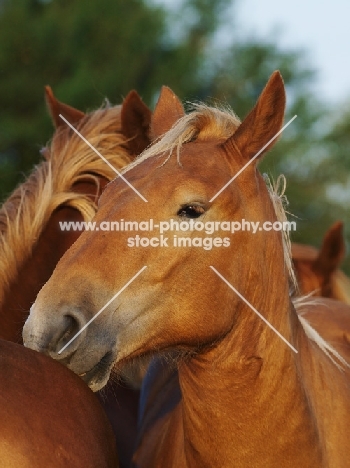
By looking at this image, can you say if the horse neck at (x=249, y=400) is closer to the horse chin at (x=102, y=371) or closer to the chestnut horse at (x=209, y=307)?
the chestnut horse at (x=209, y=307)

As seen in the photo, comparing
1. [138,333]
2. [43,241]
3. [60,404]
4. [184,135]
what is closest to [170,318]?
[138,333]

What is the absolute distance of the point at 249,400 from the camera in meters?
2.56

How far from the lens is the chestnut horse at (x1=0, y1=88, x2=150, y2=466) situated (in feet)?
11.1

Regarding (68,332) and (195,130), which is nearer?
(68,332)

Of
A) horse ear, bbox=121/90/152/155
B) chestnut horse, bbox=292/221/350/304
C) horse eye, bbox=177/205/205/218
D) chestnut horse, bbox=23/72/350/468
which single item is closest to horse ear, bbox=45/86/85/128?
horse ear, bbox=121/90/152/155

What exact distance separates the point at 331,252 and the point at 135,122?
2538 millimetres

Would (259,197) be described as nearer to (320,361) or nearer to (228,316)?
(228,316)

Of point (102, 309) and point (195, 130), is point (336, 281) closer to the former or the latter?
point (195, 130)

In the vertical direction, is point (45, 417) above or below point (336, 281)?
below

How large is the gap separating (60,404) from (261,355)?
0.66 metres

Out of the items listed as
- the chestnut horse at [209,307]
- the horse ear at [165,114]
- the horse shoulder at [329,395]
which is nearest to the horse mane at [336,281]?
the horse shoulder at [329,395]

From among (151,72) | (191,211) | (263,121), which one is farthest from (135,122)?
(151,72)

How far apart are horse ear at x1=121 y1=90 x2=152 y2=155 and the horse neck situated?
1487mm

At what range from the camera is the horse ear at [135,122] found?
3824 millimetres
